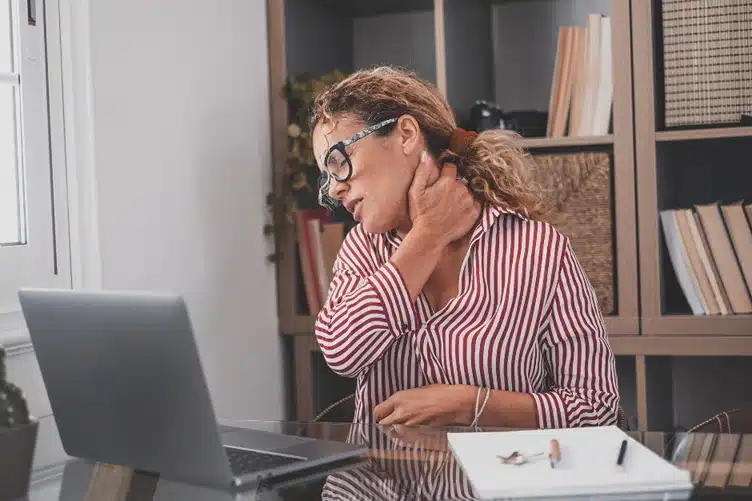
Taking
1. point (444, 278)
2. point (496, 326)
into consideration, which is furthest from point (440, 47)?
point (496, 326)

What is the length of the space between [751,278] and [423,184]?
1031mm

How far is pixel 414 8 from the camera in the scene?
3066 millimetres

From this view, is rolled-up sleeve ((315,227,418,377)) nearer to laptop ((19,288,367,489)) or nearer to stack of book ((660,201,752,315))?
laptop ((19,288,367,489))

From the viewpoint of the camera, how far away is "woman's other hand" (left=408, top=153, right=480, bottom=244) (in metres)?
1.83

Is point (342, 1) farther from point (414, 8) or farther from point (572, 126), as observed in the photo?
point (572, 126)

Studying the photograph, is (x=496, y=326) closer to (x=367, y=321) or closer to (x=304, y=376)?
(x=367, y=321)

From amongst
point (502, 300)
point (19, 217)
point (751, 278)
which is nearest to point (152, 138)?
point (19, 217)

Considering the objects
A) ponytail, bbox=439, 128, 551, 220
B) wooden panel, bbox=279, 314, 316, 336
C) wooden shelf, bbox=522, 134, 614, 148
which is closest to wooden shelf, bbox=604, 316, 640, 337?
wooden shelf, bbox=522, 134, 614, 148

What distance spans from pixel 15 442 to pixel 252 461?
0.90 feet

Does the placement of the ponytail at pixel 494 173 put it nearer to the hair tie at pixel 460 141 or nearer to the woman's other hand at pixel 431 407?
the hair tie at pixel 460 141

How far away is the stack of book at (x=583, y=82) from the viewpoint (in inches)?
100

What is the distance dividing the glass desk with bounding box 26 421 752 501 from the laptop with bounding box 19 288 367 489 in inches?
0.8

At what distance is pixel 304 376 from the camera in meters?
2.79

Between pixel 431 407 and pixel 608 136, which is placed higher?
pixel 608 136
